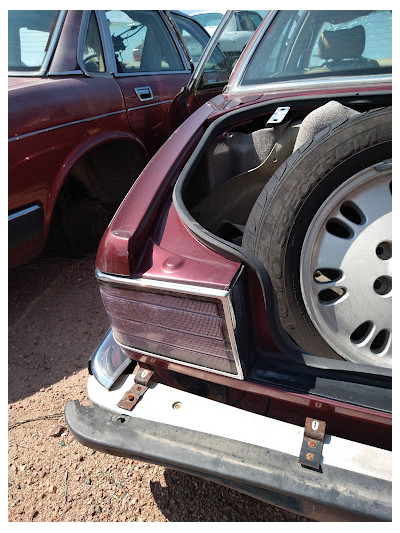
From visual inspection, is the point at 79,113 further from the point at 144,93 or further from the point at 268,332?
the point at 268,332

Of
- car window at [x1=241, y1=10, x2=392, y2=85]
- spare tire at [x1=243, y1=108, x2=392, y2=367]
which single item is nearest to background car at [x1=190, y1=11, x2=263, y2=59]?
car window at [x1=241, y1=10, x2=392, y2=85]

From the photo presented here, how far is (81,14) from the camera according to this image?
2.81 metres

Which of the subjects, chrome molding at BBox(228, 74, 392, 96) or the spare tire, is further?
chrome molding at BBox(228, 74, 392, 96)

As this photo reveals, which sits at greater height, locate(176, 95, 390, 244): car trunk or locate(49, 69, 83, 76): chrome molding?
locate(49, 69, 83, 76): chrome molding

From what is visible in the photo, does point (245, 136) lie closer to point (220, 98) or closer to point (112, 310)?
point (220, 98)

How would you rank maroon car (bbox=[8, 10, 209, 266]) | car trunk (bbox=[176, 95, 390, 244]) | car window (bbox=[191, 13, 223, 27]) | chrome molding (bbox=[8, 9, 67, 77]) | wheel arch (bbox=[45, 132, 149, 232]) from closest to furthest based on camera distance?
car trunk (bbox=[176, 95, 390, 244]) → maroon car (bbox=[8, 10, 209, 266]) → wheel arch (bbox=[45, 132, 149, 232]) → chrome molding (bbox=[8, 9, 67, 77]) → car window (bbox=[191, 13, 223, 27])

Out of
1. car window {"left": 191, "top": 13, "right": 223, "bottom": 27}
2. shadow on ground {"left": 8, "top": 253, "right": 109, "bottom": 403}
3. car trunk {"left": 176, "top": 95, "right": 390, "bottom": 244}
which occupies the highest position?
car window {"left": 191, "top": 13, "right": 223, "bottom": 27}

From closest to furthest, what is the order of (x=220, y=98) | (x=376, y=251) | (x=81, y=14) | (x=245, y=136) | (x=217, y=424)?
(x=217, y=424) → (x=376, y=251) → (x=245, y=136) → (x=220, y=98) → (x=81, y=14)

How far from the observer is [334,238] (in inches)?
53.5

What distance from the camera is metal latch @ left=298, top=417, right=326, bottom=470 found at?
1.11 metres

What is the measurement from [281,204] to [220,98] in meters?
1.09

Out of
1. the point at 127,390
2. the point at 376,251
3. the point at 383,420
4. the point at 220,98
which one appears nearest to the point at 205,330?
the point at 127,390

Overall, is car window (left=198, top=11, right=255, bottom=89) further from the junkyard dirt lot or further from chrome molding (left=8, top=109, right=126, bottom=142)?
the junkyard dirt lot

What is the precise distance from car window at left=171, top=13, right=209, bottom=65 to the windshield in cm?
160
